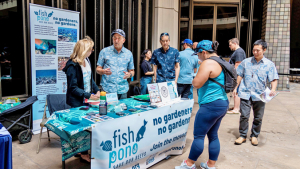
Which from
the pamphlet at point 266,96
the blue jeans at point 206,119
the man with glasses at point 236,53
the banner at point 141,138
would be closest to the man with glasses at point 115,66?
the banner at point 141,138

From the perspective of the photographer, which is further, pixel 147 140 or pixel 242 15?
pixel 242 15

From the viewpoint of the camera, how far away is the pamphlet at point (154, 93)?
3199 mm

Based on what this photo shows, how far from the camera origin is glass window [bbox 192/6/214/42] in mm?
11336

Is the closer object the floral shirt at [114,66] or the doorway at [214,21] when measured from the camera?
the floral shirt at [114,66]

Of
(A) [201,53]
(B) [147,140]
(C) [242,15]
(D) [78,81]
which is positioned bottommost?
(B) [147,140]

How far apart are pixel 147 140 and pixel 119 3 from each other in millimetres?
5084

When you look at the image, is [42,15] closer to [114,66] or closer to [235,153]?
[114,66]

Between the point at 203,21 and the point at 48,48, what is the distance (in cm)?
873

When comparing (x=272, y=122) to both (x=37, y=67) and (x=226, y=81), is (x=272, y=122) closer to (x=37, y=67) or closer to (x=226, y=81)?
(x=226, y=81)

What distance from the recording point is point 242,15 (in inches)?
452

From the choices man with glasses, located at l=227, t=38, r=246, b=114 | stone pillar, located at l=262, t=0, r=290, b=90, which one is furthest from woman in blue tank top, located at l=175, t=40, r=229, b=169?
stone pillar, located at l=262, t=0, r=290, b=90

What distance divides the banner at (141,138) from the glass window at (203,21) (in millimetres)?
8658

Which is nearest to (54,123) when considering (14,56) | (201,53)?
(201,53)

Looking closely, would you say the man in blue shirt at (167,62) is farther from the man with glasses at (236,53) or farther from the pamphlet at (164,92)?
the man with glasses at (236,53)
